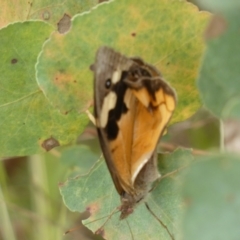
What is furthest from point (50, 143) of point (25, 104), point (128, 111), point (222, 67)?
point (222, 67)

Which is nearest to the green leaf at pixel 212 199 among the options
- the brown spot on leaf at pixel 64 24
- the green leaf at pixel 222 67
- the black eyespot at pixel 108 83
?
the green leaf at pixel 222 67

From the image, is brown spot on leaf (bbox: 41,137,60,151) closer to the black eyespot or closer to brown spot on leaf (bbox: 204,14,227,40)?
the black eyespot

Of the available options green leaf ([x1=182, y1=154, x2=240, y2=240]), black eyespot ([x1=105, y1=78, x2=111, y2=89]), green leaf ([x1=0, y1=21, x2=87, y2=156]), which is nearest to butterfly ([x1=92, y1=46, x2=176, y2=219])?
black eyespot ([x1=105, y1=78, x2=111, y2=89])

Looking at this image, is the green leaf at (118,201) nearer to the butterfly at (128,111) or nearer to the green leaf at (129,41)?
the butterfly at (128,111)

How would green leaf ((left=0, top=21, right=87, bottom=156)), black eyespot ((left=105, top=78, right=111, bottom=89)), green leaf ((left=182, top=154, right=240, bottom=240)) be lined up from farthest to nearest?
1. green leaf ((left=0, top=21, right=87, bottom=156))
2. black eyespot ((left=105, top=78, right=111, bottom=89))
3. green leaf ((left=182, top=154, right=240, bottom=240))

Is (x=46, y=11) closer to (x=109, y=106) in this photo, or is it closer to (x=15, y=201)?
(x=109, y=106)

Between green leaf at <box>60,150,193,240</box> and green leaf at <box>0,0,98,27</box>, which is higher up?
green leaf at <box>0,0,98,27</box>
